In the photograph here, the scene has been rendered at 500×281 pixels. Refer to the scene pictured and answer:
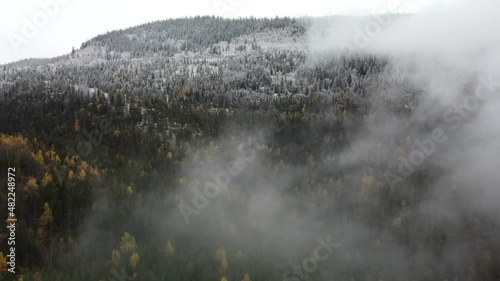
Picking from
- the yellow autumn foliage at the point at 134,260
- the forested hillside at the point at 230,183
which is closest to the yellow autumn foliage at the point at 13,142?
the forested hillside at the point at 230,183

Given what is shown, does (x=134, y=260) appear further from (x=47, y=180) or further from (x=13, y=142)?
(x=13, y=142)

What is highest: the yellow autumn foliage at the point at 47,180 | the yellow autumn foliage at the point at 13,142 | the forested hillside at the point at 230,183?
the yellow autumn foliage at the point at 13,142

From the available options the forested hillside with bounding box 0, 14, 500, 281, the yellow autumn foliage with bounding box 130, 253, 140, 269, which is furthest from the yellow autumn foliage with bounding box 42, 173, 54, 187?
the yellow autumn foliage with bounding box 130, 253, 140, 269

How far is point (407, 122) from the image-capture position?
131 meters

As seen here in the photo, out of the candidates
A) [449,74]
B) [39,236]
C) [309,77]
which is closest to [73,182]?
[39,236]

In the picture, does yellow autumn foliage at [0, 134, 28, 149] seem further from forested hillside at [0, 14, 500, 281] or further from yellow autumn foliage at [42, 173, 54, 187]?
yellow autumn foliage at [42, 173, 54, 187]

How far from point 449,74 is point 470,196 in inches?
4214

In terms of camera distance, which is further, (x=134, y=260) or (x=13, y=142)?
(x=13, y=142)

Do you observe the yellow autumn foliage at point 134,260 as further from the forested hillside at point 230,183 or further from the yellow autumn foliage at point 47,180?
the yellow autumn foliage at point 47,180

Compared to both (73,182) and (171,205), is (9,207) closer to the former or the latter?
(73,182)

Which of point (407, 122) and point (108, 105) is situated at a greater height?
point (108, 105)

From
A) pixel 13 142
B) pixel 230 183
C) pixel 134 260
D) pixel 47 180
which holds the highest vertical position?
pixel 13 142

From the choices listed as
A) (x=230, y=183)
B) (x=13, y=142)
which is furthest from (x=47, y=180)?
(x=230, y=183)

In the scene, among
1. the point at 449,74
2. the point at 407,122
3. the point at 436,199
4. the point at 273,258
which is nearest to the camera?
the point at 273,258
